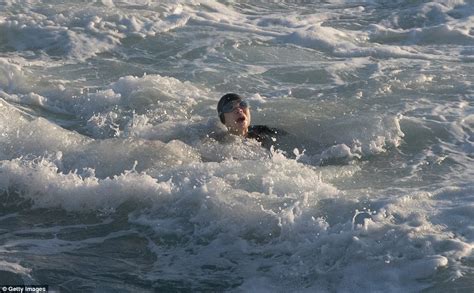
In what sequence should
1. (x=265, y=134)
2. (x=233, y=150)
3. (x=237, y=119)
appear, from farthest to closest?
(x=265, y=134), (x=237, y=119), (x=233, y=150)

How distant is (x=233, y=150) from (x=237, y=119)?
1.60 feet

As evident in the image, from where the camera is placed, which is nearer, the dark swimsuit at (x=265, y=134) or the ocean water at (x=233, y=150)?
the ocean water at (x=233, y=150)

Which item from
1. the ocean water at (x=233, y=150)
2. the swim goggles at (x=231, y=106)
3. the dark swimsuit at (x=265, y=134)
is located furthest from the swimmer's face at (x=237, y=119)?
the ocean water at (x=233, y=150)

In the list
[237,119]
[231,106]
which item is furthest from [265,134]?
[231,106]

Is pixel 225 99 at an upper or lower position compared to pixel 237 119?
upper

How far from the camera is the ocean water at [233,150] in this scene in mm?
6453

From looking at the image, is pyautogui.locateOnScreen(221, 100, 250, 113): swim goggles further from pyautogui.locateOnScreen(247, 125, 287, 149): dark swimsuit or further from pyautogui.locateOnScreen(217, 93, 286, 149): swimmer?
pyautogui.locateOnScreen(247, 125, 287, 149): dark swimsuit

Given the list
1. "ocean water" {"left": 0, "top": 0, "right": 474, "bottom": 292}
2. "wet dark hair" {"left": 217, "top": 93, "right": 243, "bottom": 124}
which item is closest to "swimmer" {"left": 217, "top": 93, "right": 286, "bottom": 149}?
"wet dark hair" {"left": 217, "top": 93, "right": 243, "bottom": 124}

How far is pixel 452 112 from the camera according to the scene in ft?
32.8

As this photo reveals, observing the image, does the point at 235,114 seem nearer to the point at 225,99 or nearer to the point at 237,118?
the point at 237,118

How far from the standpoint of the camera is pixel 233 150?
29.6 ft

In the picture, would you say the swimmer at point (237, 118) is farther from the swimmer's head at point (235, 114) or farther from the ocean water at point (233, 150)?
the ocean water at point (233, 150)

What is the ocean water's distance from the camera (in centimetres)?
645

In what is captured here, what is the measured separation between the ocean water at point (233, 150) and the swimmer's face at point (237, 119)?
0.26m
